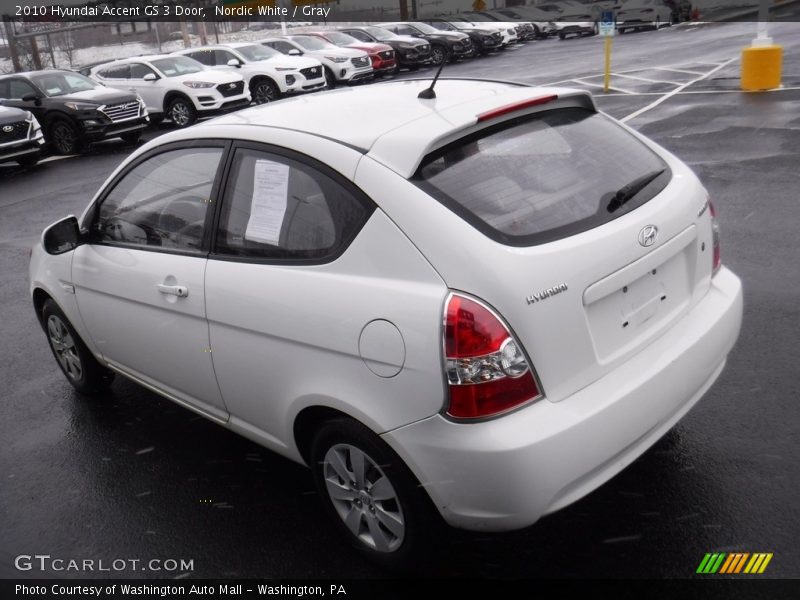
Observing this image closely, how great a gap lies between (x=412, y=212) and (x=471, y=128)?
50cm

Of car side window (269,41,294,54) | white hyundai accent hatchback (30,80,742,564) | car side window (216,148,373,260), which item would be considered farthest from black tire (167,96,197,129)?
car side window (216,148,373,260)

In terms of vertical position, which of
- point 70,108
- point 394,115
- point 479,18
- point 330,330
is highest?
point 394,115

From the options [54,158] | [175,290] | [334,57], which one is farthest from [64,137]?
[175,290]

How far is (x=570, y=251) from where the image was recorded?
9.03ft

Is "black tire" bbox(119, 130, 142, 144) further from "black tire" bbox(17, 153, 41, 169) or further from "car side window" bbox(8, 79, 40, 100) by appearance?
"car side window" bbox(8, 79, 40, 100)

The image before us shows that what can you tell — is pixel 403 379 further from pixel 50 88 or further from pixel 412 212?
pixel 50 88

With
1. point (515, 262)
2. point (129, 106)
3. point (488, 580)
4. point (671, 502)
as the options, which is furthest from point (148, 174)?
point (129, 106)

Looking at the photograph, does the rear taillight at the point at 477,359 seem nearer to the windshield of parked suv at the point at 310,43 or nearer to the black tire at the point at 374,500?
the black tire at the point at 374,500

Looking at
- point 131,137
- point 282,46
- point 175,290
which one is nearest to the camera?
point 175,290

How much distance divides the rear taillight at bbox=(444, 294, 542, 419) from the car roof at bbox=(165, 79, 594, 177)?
1.95ft

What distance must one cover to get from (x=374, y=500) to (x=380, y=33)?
28717 mm

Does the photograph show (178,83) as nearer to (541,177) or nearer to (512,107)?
(512,107)

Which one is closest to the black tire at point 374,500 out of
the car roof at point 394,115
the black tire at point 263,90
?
the car roof at point 394,115

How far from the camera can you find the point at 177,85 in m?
18.9
